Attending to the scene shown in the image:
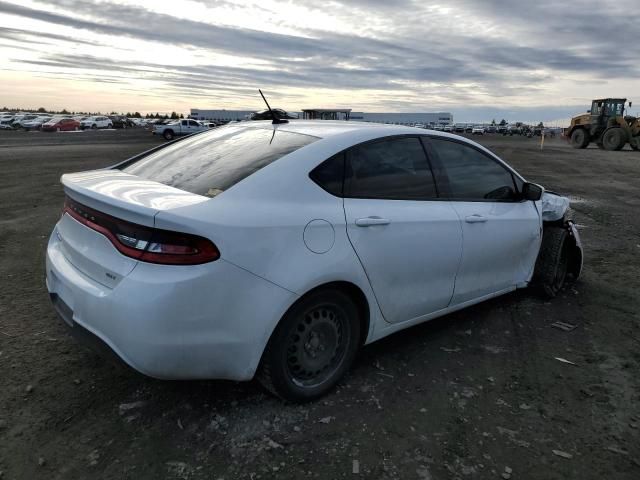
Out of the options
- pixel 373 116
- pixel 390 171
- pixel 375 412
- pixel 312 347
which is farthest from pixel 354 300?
pixel 373 116

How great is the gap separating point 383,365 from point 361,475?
114 cm

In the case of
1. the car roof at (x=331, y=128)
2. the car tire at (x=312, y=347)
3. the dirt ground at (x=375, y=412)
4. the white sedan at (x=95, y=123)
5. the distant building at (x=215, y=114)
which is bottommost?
the dirt ground at (x=375, y=412)

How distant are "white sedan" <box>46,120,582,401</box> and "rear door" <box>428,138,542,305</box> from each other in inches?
0.7

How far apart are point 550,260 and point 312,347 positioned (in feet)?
9.68

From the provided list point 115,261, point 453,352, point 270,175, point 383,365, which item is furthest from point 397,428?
point 115,261

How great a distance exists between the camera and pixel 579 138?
116 ft

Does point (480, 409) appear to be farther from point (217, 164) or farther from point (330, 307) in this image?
point (217, 164)

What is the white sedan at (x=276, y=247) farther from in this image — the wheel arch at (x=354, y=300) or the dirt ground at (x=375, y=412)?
the dirt ground at (x=375, y=412)

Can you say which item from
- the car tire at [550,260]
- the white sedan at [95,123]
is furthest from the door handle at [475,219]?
the white sedan at [95,123]

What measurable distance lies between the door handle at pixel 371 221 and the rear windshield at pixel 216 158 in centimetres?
60

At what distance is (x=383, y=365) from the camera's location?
3570 millimetres

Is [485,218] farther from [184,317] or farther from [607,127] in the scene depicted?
[607,127]

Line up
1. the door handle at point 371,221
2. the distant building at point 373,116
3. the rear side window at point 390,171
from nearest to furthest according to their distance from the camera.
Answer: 1. the door handle at point 371,221
2. the rear side window at point 390,171
3. the distant building at point 373,116

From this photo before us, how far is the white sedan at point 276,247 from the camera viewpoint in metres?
2.47
